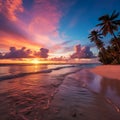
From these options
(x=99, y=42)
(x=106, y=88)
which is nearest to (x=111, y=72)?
(x=106, y=88)

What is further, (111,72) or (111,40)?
(111,40)

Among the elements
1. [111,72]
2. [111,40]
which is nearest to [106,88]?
[111,72]

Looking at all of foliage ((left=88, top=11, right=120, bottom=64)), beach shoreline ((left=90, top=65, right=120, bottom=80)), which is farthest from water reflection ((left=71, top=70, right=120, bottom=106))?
foliage ((left=88, top=11, right=120, bottom=64))

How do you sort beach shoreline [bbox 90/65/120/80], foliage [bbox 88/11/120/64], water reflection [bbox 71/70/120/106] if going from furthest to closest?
foliage [bbox 88/11/120/64] < beach shoreline [bbox 90/65/120/80] < water reflection [bbox 71/70/120/106]

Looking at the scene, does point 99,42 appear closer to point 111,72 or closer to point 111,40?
point 111,40

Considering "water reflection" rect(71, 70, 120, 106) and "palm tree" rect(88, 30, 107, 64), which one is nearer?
"water reflection" rect(71, 70, 120, 106)

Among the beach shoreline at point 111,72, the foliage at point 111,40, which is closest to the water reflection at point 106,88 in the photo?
the beach shoreline at point 111,72

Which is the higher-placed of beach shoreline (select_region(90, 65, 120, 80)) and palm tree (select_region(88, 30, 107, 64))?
palm tree (select_region(88, 30, 107, 64))

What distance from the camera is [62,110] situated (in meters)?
5.84

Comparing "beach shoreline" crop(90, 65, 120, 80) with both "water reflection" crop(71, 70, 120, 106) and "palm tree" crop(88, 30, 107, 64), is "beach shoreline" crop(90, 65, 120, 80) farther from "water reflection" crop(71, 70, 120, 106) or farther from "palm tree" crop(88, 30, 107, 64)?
"palm tree" crop(88, 30, 107, 64)

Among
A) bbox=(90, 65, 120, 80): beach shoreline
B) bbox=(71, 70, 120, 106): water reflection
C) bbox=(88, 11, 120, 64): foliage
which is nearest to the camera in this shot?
bbox=(71, 70, 120, 106): water reflection

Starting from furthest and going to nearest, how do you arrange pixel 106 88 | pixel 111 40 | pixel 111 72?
pixel 111 40
pixel 111 72
pixel 106 88

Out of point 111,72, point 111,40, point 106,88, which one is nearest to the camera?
point 106,88

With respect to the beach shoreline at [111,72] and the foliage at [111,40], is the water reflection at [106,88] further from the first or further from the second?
the foliage at [111,40]
